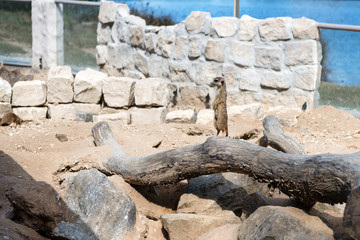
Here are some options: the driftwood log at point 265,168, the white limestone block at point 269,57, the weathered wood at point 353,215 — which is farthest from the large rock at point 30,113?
the weathered wood at point 353,215

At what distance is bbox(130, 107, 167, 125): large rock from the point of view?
7746 mm

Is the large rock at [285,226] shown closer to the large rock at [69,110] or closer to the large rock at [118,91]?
the large rock at [118,91]

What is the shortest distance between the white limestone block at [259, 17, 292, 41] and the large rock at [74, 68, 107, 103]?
109 inches

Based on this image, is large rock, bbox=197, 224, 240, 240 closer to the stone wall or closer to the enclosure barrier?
the stone wall

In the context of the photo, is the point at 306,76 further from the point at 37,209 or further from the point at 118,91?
the point at 37,209

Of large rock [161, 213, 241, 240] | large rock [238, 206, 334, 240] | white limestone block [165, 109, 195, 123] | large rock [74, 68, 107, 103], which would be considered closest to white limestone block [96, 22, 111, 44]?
large rock [74, 68, 107, 103]

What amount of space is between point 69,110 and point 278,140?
3954 millimetres

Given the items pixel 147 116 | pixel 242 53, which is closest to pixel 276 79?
pixel 242 53

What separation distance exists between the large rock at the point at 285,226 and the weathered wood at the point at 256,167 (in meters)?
0.18

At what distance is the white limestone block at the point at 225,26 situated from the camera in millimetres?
8211

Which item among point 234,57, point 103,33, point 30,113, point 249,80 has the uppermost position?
point 103,33

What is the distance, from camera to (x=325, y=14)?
70.8 feet

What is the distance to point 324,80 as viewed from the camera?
7.93 meters

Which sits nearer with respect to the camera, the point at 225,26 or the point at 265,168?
the point at 265,168
